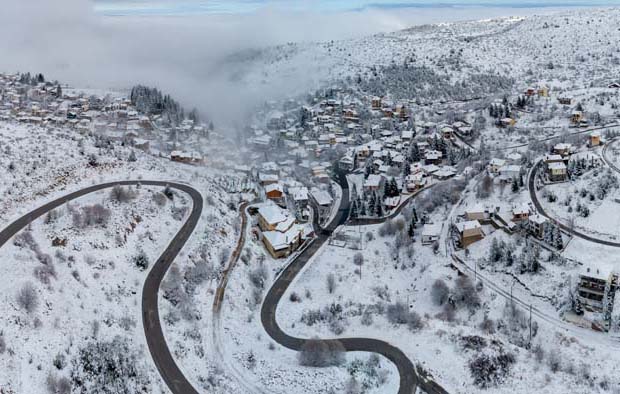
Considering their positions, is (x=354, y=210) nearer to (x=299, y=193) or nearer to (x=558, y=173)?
(x=299, y=193)

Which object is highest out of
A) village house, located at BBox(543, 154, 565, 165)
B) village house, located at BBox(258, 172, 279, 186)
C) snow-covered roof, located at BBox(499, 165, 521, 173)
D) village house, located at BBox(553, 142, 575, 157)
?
village house, located at BBox(553, 142, 575, 157)

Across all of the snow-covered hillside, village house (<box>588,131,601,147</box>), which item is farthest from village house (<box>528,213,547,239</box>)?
the snow-covered hillside

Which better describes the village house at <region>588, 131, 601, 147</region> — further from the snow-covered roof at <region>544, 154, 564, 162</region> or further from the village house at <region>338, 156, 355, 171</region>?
the village house at <region>338, 156, 355, 171</region>

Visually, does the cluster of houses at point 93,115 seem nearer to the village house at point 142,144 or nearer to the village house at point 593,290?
the village house at point 142,144

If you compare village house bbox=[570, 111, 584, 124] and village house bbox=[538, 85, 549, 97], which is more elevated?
village house bbox=[538, 85, 549, 97]

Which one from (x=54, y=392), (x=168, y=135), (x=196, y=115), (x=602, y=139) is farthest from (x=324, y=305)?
(x=196, y=115)

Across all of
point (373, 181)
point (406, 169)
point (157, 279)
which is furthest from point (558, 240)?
point (157, 279)
